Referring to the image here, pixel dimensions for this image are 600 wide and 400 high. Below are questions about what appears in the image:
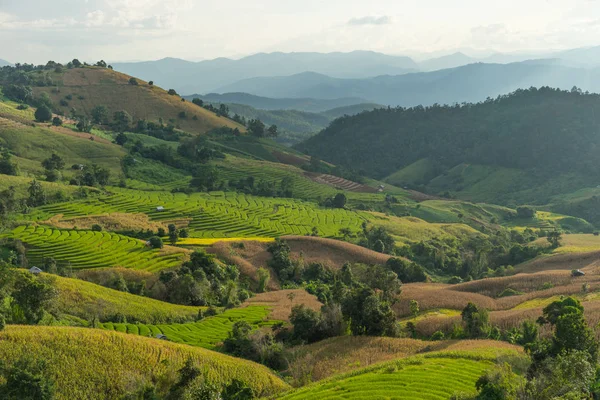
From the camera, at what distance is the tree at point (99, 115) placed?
16900cm

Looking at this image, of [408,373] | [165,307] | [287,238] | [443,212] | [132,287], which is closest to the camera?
[408,373]

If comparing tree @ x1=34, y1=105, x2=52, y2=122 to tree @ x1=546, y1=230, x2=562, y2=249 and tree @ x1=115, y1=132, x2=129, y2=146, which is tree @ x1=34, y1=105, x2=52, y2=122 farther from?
tree @ x1=546, y1=230, x2=562, y2=249

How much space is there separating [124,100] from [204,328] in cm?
16390

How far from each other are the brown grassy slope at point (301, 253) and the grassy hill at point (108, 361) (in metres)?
34.7

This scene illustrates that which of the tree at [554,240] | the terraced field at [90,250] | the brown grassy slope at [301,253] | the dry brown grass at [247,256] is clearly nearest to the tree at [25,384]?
the terraced field at [90,250]

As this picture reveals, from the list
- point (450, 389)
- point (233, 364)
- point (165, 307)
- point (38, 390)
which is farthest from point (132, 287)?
point (450, 389)

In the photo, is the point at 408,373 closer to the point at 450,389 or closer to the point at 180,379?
the point at 450,389

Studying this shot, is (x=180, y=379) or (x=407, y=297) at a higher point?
(x=180, y=379)

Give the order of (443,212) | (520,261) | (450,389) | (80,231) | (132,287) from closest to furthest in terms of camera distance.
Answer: (450,389) → (132,287) → (80,231) → (520,261) → (443,212)

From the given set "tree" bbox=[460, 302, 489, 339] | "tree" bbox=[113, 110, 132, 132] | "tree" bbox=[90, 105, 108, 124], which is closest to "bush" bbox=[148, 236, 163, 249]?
"tree" bbox=[460, 302, 489, 339]

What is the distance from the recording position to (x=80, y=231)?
6925 cm

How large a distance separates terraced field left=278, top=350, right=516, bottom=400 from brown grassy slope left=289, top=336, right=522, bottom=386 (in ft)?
7.75

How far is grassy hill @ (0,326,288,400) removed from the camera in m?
28.8

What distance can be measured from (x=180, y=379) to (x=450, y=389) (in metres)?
16.3
